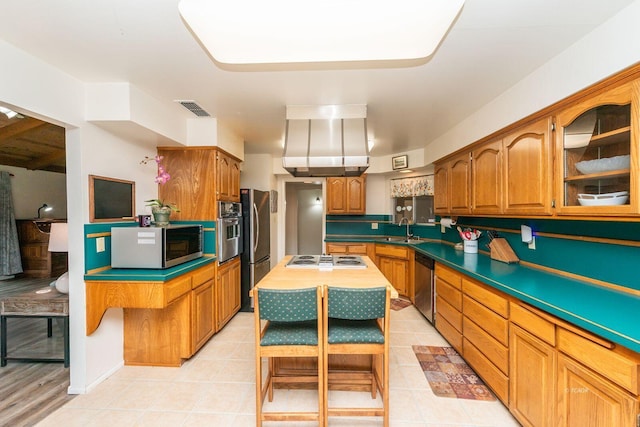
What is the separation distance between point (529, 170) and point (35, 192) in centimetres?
865

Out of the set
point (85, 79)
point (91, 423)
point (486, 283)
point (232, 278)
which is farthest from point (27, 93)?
point (486, 283)

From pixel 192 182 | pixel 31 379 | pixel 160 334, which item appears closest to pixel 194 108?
pixel 192 182

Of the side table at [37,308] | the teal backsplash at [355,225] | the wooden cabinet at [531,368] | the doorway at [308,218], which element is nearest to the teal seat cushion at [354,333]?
the wooden cabinet at [531,368]

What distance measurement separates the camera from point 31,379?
227 centimetres

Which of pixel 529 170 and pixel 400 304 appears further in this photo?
pixel 400 304

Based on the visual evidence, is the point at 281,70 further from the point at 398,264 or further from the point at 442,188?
the point at 398,264

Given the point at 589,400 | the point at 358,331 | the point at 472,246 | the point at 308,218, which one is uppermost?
the point at 308,218

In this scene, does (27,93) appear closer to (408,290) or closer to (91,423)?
(91,423)

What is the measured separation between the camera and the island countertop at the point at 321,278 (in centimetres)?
184

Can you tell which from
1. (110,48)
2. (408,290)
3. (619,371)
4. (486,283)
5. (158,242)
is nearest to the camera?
(619,371)

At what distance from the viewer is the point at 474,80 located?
6.77 feet

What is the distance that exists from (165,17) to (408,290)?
4074 mm

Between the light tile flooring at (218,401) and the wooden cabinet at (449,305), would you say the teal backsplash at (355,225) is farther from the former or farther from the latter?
the light tile flooring at (218,401)

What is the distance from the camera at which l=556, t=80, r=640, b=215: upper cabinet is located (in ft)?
4.34
